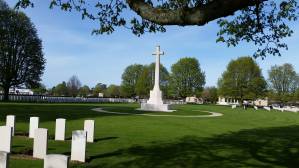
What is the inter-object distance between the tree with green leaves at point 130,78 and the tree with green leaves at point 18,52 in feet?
207

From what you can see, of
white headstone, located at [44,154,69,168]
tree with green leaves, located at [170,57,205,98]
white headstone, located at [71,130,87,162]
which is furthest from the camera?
tree with green leaves, located at [170,57,205,98]

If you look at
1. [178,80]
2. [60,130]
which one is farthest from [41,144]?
[178,80]

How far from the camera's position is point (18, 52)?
5916cm

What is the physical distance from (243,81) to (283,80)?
21083 mm

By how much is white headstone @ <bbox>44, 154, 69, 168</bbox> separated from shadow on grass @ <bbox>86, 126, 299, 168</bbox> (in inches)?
142

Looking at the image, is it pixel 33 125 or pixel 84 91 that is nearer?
pixel 33 125

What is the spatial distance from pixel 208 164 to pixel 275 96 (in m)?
110

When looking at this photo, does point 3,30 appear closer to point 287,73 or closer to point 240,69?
point 240,69

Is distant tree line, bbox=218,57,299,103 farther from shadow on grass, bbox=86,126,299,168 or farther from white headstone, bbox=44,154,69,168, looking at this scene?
white headstone, bbox=44,154,69,168

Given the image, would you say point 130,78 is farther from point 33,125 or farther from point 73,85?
point 33,125

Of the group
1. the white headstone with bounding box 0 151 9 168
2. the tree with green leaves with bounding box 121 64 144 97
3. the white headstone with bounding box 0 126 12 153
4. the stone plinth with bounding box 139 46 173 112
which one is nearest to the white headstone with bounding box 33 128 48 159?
the white headstone with bounding box 0 126 12 153

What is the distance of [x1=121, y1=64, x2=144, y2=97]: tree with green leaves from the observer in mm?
123688

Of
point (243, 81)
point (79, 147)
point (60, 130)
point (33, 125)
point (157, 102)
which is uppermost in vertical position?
point (243, 81)

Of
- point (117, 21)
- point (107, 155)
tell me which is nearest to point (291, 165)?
point (107, 155)
